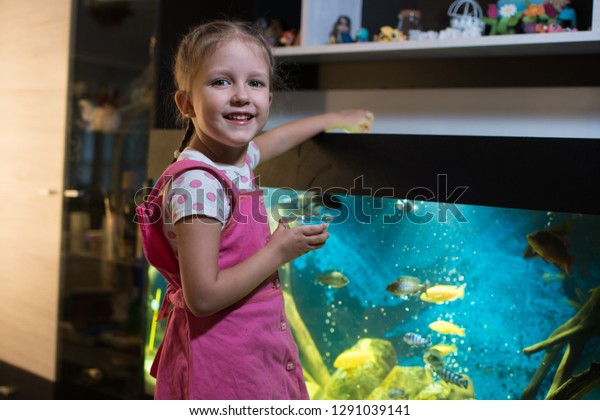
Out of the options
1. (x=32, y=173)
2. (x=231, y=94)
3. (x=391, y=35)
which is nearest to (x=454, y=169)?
(x=231, y=94)

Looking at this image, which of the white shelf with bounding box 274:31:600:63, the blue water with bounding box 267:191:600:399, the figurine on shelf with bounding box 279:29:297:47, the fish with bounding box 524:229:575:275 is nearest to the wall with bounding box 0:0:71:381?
the figurine on shelf with bounding box 279:29:297:47

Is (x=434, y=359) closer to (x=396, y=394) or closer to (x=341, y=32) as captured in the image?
(x=396, y=394)

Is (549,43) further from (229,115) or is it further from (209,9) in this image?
(209,9)

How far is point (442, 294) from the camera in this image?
136cm

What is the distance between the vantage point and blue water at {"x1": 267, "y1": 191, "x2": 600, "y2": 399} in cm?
124

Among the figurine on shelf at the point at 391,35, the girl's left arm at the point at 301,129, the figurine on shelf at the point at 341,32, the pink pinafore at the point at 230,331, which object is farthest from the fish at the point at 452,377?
the figurine on shelf at the point at 341,32

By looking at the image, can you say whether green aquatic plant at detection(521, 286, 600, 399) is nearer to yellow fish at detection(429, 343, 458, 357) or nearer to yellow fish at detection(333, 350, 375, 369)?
yellow fish at detection(429, 343, 458, 357)

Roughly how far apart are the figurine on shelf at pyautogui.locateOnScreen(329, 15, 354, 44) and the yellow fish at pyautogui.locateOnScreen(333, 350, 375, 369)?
103cm

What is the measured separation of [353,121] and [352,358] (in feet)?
1.67

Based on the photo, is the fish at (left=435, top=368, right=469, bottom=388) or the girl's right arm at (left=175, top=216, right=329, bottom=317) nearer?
the girl's right arm at (left=175, top=216, right=329, bottom=317)

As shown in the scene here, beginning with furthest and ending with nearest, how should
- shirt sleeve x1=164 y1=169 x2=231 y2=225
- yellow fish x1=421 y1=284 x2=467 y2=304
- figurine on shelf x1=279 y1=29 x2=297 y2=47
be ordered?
figurine on shelf x1=279 y1=29 x2=297 y2=47 < yellow fish x1=421 y1=284 x2=467 y2=304 < shirt sleeve x1=164 y1=169 x2=231 y2=225

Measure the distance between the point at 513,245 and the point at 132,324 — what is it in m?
1.76

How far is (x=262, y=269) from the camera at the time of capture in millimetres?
1027
